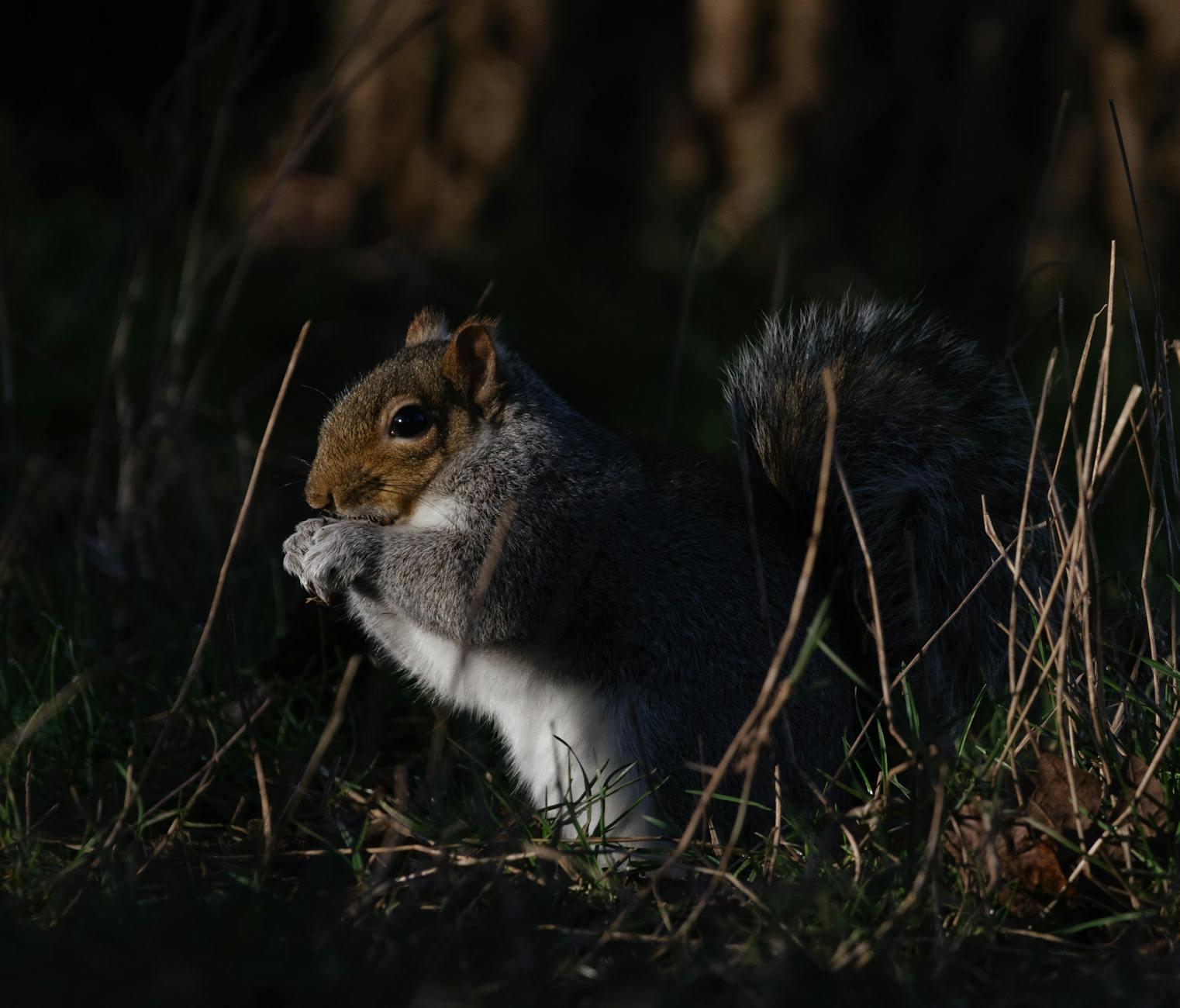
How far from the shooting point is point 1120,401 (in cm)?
395

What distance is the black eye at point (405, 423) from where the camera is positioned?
211 centimetres

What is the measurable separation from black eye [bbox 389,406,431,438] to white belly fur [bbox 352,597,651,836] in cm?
Answer: 30

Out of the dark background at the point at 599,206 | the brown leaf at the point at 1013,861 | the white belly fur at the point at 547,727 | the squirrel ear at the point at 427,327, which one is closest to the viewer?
the brown leaf at the point at 1013,861

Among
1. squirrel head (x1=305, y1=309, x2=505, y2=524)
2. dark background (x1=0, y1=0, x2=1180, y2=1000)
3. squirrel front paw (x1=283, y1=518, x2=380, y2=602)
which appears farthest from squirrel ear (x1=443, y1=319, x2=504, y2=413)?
dark background (x1=0, y1=0, x2=1180, y2=1000)

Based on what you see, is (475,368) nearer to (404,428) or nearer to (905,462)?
(404,428)

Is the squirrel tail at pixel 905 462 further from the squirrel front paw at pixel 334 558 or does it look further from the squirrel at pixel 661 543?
the squirrel front paw at pixel 334 558

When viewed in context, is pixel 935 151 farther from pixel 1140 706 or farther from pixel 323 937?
pixel 323 937

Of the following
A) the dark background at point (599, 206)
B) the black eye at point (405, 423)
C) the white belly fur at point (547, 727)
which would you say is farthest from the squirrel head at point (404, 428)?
the dark background at point (599, 206)

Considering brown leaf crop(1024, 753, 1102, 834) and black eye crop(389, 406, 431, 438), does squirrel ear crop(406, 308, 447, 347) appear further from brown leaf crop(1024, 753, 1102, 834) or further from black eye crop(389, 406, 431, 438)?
brown leaf crop(1024, 753, 1102, 834)

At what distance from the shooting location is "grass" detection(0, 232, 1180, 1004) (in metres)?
1.24

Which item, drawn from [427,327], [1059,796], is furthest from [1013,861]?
[427,327]

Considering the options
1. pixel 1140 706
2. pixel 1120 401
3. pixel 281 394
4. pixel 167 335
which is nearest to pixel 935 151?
pixel 1120 401

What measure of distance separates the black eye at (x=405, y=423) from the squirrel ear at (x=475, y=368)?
90mm

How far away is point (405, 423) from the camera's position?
2.11 meters
